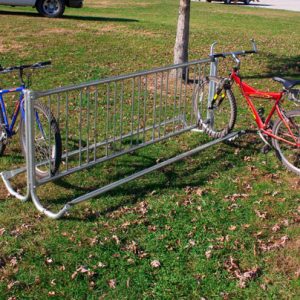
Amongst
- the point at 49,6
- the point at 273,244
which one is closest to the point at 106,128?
the point at 273,244

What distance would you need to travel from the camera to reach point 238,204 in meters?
5.08

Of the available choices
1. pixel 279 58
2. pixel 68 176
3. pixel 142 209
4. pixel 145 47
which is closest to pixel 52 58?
pixel 145 47

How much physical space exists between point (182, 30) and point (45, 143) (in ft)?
16.2

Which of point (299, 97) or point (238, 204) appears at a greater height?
point (299, 97)

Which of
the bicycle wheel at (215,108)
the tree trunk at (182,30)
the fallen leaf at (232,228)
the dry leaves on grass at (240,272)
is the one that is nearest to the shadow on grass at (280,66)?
the tree trunk at (182,30)

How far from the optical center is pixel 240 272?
4004 mm

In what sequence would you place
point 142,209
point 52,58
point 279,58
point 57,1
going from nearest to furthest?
point 142,209 < point 52,58 < point 279,58 < point 57,1

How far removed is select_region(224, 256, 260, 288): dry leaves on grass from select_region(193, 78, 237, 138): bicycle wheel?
2.50 meters

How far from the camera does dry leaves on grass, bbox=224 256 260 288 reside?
388 centimetres

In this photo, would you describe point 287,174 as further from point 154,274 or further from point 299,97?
point 154,274

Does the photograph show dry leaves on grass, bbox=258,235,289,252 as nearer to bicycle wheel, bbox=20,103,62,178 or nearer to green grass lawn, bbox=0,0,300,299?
green grass lawn, bbox=0,0,300,299

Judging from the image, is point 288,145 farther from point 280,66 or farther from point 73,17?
point 73,17

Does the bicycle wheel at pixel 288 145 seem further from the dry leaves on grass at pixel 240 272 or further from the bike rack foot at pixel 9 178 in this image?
the bike rack foot at pixel 9 178

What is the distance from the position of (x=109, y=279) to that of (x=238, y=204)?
1735 millimetres
